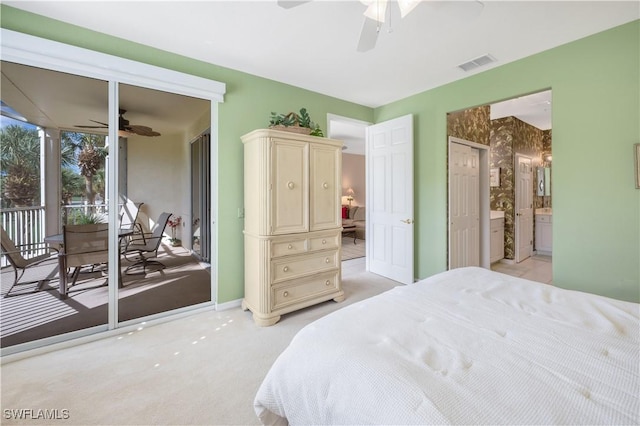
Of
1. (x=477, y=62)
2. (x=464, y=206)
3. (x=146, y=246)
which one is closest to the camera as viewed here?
(x=146, y=246)

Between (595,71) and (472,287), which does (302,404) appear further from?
(595,71)

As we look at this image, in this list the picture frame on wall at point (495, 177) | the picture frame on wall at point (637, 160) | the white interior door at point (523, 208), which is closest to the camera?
the picture frame on wall at point (637, 160)

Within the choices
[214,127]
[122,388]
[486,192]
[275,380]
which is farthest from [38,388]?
[486,192]

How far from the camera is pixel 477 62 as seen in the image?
2.90m

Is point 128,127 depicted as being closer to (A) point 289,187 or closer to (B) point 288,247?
(A) point 289,187

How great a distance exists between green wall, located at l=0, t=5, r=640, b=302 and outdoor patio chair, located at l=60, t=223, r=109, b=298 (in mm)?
1030

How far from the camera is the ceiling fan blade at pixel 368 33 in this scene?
173cm

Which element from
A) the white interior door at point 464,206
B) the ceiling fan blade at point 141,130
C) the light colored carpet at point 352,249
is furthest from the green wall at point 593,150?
the ceiling fan blade at point 141,130

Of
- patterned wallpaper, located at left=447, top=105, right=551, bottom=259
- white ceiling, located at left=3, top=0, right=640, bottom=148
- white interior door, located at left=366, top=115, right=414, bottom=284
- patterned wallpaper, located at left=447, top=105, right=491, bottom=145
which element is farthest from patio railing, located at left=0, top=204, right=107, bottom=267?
patterned wallpaper, located at left=447, top=105, right=551, bottom=259

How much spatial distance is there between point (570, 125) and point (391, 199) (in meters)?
2.03

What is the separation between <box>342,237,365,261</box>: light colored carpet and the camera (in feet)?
18.5

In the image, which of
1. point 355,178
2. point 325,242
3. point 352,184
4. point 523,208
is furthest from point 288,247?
Result: point 355,178

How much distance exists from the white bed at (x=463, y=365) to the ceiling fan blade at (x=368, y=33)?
1.70 m

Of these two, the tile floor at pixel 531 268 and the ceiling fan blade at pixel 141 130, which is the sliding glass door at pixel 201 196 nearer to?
the ceiling fan blade at pixel 141 130
